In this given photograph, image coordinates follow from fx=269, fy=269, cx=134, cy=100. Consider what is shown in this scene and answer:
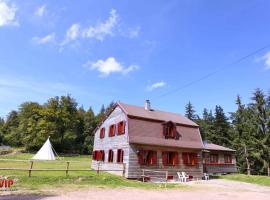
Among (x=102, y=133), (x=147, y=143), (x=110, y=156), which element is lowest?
(x=110, y=156)

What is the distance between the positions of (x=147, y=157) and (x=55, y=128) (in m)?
44.1

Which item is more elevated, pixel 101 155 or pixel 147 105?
pixel 147 105

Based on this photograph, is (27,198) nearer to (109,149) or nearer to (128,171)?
(128,171)

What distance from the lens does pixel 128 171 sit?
23297 mm

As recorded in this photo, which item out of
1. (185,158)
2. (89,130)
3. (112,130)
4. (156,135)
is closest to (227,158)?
(185,158)

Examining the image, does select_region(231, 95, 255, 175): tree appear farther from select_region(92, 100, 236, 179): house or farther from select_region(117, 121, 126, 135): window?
select_region(117, 121, 126, 135): window

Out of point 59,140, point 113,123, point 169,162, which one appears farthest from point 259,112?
point 59,140

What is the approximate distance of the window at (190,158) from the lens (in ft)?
90.2

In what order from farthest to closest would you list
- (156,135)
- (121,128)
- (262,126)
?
(262,126) → (156,135) → (121,128)

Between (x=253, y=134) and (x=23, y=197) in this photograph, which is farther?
(x=253, y=134)

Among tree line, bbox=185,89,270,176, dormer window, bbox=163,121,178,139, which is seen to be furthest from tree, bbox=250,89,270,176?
dormer window, bbox=163,121,178,139

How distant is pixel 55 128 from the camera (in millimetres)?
64188

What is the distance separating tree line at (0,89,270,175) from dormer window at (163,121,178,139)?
59.5 ft

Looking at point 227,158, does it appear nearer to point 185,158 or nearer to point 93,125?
point 185,158
